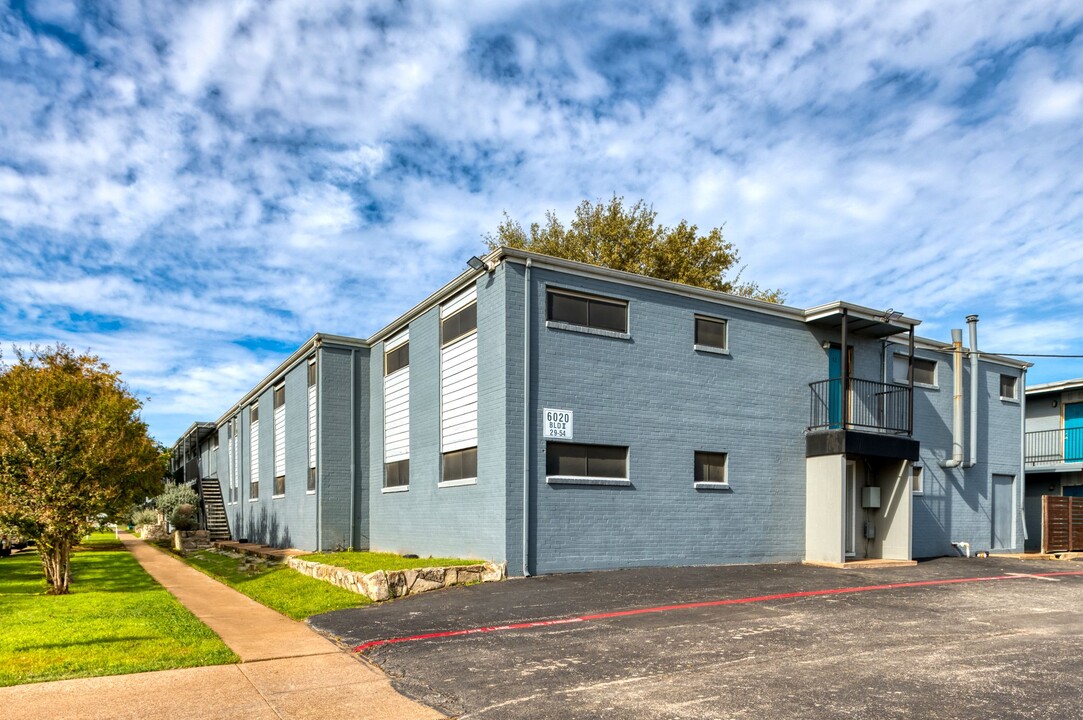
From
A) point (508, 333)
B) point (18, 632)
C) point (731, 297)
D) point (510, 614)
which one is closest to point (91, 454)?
point (18, 632)

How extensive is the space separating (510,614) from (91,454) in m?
9.67

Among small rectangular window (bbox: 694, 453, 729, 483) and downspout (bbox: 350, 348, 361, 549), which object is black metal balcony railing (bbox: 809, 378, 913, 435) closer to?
small rectangular window (bbox: 694, 453, 729, 483)

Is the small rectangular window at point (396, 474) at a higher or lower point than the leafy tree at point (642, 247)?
lower

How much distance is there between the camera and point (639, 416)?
52.4 feet

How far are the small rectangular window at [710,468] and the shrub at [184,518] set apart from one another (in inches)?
993

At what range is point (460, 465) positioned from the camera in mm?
16672

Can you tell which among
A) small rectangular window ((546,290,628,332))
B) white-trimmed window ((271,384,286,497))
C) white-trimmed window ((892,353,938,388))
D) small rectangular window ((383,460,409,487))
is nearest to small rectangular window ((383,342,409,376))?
small rectangular window ((383,460,409,487))

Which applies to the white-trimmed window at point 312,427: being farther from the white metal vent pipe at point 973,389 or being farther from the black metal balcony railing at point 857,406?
the white metal vent pipe at point 973,389

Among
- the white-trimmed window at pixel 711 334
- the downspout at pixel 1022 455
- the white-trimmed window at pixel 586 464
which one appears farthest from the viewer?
the downspout at pixel 1022 455

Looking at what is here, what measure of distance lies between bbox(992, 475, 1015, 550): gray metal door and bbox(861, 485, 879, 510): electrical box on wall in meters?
6.63

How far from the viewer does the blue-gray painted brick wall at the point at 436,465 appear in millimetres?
14836

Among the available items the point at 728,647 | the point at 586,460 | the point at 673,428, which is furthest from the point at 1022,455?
the point at 728,647

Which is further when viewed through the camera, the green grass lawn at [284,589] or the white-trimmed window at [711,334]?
the white-trimmed window at [711,334]

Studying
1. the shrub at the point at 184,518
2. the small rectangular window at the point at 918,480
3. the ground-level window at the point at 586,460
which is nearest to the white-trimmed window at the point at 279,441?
the shrub at the point at 184,518
